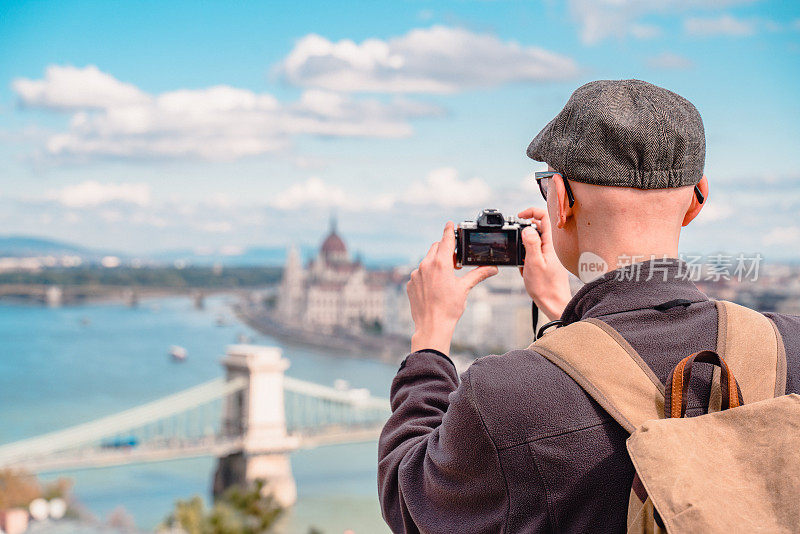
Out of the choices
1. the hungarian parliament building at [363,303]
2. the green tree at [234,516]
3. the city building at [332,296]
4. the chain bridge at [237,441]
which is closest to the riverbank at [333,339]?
the hungarian parliament building at [363,303]

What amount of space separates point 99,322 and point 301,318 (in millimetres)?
8713

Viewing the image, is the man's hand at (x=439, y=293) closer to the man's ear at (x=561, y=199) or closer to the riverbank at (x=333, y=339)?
the man's ear at (x=561, y=199)

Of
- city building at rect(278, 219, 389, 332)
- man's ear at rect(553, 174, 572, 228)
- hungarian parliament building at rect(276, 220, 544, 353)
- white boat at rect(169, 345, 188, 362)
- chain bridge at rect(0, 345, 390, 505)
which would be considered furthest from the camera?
city building at rect(278, 219, 389, 332)

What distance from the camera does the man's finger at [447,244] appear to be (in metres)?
0.52

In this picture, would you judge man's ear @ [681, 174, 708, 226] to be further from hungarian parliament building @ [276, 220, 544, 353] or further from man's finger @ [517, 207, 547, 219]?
hungarian parliament building @ [276, 220, 544, 353]

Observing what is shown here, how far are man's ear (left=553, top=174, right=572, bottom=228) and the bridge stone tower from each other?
40.3ft

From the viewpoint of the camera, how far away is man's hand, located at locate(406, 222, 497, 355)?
0.50m

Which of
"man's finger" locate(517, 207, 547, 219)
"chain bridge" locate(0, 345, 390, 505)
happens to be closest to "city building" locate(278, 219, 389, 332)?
"chain bridge" locate(0, 345, 390, 505)

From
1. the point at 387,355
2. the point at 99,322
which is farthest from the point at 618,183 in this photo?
the point at 99,322

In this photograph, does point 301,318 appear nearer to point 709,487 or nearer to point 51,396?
point 51,396

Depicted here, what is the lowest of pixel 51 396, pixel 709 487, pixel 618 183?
pixel 51 396

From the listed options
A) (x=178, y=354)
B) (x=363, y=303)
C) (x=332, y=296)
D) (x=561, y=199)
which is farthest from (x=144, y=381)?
(x=561, y=199)

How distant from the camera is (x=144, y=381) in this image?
81.6 feet

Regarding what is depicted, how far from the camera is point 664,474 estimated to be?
14.5 inches
